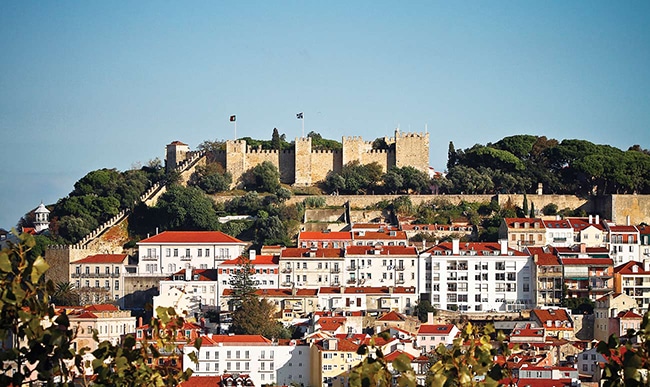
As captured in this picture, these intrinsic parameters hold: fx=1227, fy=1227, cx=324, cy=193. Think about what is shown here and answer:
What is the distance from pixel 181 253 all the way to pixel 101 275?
12.3 ft

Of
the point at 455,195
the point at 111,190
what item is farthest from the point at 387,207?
the point at 111,190

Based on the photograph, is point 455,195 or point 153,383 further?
point 455,195

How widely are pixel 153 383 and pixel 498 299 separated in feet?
145

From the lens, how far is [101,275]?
55.4 metres

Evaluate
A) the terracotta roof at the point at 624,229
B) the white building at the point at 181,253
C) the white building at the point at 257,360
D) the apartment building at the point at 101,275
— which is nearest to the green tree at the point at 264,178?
the white building at the point at 181,253

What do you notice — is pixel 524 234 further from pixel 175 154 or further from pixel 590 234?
pixel 175 154

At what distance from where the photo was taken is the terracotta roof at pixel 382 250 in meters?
54.1

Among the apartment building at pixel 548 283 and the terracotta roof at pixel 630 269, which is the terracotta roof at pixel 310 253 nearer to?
the apartment building at pixel 548 283

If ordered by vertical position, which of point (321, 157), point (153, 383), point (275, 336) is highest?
point (321, 157)

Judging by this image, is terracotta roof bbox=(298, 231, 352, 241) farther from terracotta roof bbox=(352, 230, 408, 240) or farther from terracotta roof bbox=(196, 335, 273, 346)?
terracotta roof bbox=(196, 335, 273, 346)

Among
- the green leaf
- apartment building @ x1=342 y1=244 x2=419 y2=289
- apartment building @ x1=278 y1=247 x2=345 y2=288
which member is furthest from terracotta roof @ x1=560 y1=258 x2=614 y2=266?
the green leaf

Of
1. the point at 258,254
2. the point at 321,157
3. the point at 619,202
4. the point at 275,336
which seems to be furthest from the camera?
the point at 321,157

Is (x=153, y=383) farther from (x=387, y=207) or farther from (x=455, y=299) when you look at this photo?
(x=387, y=207)

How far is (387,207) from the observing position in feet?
210
